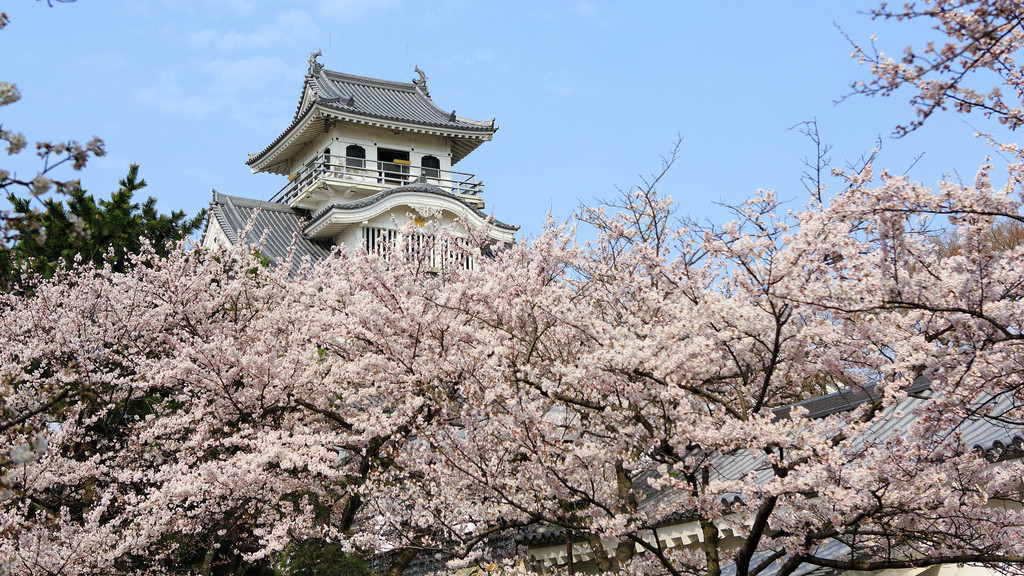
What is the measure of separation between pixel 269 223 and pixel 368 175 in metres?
4.04

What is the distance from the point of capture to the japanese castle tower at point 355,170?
2816cm

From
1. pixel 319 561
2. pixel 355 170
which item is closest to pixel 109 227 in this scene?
pixel 319 561

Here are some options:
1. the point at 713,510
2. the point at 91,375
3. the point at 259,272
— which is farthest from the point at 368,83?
the point at 713,510

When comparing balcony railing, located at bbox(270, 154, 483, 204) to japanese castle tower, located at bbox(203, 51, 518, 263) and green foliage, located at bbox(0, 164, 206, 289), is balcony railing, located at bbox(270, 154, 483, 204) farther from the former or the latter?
green foliage, located at bbox(0, 164, 206, 289)

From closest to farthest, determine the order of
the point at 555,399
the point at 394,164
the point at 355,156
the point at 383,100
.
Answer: the point at 555,399, the point at 355,156, the point at 394,164, the point at 383,100

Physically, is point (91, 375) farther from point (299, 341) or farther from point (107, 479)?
point (299, 341)

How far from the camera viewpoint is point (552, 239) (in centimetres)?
1078

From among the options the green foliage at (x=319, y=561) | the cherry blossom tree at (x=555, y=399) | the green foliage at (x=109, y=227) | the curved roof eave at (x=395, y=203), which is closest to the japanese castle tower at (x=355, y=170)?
the curved roof eave at (x=395, y=203)

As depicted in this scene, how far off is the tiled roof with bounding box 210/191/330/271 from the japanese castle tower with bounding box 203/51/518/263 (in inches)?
1.6

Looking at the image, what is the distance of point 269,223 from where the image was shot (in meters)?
29.8

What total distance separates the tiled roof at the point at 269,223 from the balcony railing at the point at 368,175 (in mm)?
1181

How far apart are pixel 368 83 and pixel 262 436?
2891 cm

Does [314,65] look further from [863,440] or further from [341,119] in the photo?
[863,440]

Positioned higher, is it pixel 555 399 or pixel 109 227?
pixel 109 227
